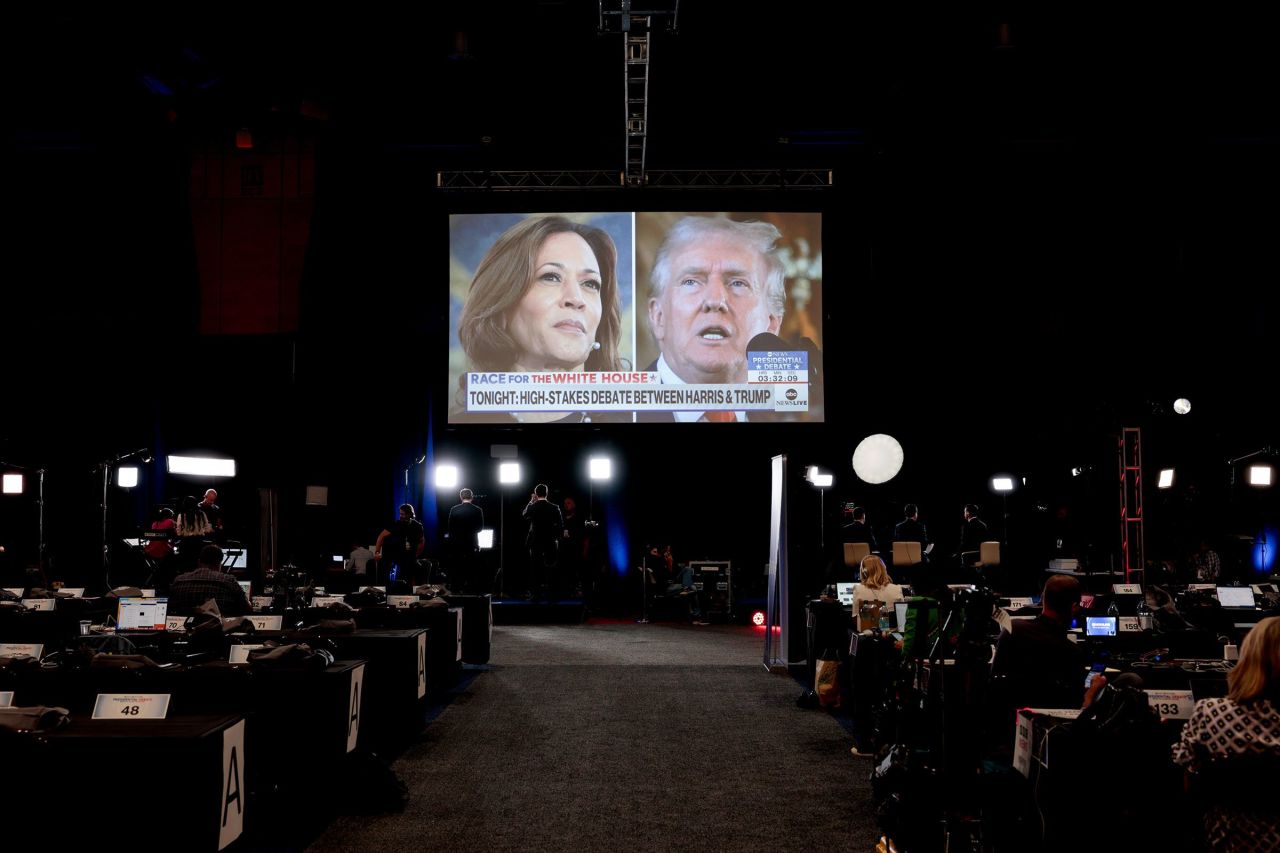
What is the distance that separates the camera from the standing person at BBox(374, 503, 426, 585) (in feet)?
34.9

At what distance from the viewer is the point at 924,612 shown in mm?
4164

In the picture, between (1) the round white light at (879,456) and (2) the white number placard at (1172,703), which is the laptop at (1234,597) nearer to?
(2) the white number placard at (1172,703)

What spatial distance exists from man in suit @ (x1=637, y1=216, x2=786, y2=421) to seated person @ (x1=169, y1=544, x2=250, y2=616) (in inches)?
224

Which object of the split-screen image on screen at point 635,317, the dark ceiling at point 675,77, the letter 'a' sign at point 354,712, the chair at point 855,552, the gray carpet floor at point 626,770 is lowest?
the gray carpet floor at point 626,770

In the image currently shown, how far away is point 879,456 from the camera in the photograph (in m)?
12.3

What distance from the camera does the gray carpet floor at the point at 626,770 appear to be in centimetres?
426

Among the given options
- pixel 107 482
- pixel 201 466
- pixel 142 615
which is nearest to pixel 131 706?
pixel 142 615

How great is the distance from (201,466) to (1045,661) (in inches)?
487

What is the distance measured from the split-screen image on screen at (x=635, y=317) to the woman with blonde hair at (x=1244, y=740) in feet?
28.9

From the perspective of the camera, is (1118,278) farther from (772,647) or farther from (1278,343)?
(772,647)

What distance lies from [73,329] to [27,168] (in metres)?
2.02

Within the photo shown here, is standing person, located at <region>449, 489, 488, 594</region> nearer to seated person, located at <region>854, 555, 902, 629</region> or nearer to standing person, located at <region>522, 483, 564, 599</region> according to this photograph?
standing person, located at <region>522, 483, 564, 599</region>

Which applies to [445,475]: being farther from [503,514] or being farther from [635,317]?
[635,317]

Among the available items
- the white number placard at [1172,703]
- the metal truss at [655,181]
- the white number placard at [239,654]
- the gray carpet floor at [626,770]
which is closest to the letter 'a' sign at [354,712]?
the gray carpet floor at [626,770]
